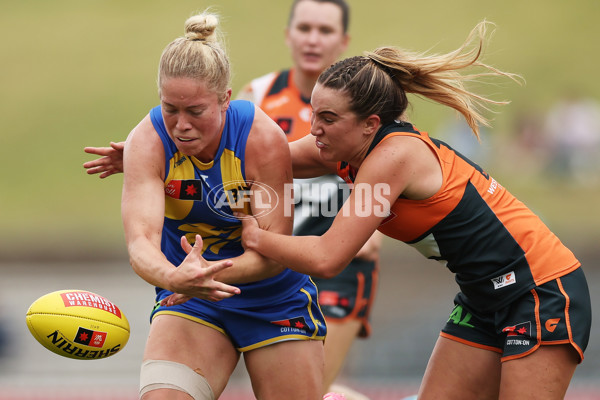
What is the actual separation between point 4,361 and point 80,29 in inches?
523

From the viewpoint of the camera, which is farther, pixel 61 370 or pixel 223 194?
pixel 61 370

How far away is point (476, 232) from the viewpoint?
4.02 meters

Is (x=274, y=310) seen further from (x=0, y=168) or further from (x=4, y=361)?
(x=0, y=168)

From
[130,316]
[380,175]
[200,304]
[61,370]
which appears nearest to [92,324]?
[200,304]

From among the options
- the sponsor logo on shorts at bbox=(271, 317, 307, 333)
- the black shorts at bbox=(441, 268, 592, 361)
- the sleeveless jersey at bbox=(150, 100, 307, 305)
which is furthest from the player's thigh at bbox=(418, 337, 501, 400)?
the sleeveless jersey at bbox=(150, 100, 307, 305)

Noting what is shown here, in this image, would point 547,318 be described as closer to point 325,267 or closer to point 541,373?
point 541,373

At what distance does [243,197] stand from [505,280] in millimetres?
1290

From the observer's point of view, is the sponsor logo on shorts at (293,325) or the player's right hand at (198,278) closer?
the player's right hand at (198,278)

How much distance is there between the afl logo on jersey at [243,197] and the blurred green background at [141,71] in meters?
10.6

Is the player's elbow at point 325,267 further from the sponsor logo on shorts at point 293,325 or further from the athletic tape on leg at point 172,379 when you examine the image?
the athletic tape on leg at point 172,379

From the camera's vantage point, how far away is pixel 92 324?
4145 millimetres

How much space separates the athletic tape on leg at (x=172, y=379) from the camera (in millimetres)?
3848

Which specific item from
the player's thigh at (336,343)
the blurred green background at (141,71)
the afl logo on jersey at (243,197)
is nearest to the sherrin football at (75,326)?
the afl logo on jersey at (243,197)

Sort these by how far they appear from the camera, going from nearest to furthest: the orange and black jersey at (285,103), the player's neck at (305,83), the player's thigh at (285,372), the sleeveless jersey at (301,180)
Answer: the player's thigh at (285,372) < the sleeveless jersey at (301,180) < the orange and black jersey at (285,103) < the player's neck at (305,83)
